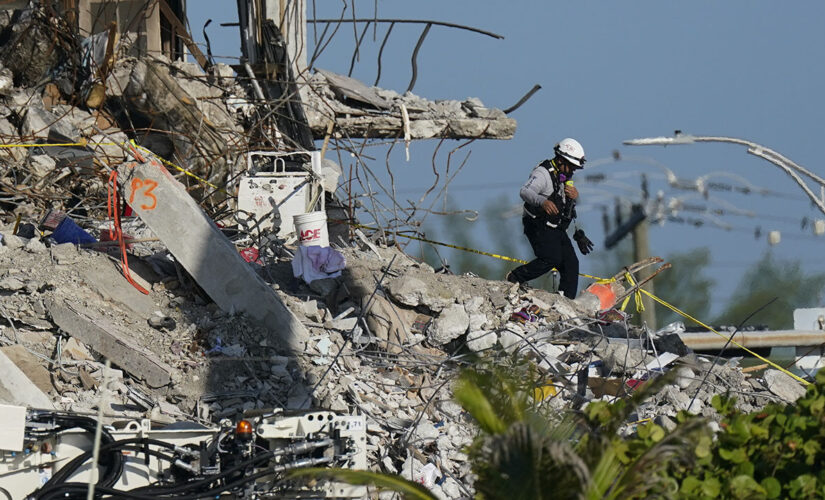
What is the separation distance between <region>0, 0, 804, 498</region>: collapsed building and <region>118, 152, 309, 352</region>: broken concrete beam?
0.01m

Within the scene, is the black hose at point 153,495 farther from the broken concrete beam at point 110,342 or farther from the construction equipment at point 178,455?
the broken concrete beam at point 110,342

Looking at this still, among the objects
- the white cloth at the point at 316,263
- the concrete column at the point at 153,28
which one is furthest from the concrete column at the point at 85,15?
the white cloth at the point at 316,263

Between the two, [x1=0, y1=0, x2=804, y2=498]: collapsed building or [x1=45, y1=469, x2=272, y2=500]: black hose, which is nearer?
[x1=45, y1=469, x2=272, y2=500]: black hose

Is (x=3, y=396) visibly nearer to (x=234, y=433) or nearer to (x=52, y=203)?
(x=234, y=433)

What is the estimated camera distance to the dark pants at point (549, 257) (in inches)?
427

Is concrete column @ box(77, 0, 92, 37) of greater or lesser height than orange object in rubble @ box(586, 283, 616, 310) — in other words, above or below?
above

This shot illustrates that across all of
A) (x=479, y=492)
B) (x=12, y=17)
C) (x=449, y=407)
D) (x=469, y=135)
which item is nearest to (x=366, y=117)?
(x=469, y=135)

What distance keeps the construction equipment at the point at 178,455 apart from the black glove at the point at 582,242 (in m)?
5.90

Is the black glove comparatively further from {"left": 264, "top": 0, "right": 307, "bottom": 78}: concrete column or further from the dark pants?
{"left": 264, "top": 0, "right": 307, "bottom": 78}: concrete column

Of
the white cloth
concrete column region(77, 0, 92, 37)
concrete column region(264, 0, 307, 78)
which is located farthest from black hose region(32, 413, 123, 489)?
concrete column region(77, 0, 92, 37)

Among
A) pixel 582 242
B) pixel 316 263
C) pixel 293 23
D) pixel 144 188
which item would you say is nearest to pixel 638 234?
pixel 582 242

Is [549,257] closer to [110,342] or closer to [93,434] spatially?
[110,342]

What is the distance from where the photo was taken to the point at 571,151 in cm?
1101

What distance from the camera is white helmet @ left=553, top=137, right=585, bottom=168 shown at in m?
11.0
